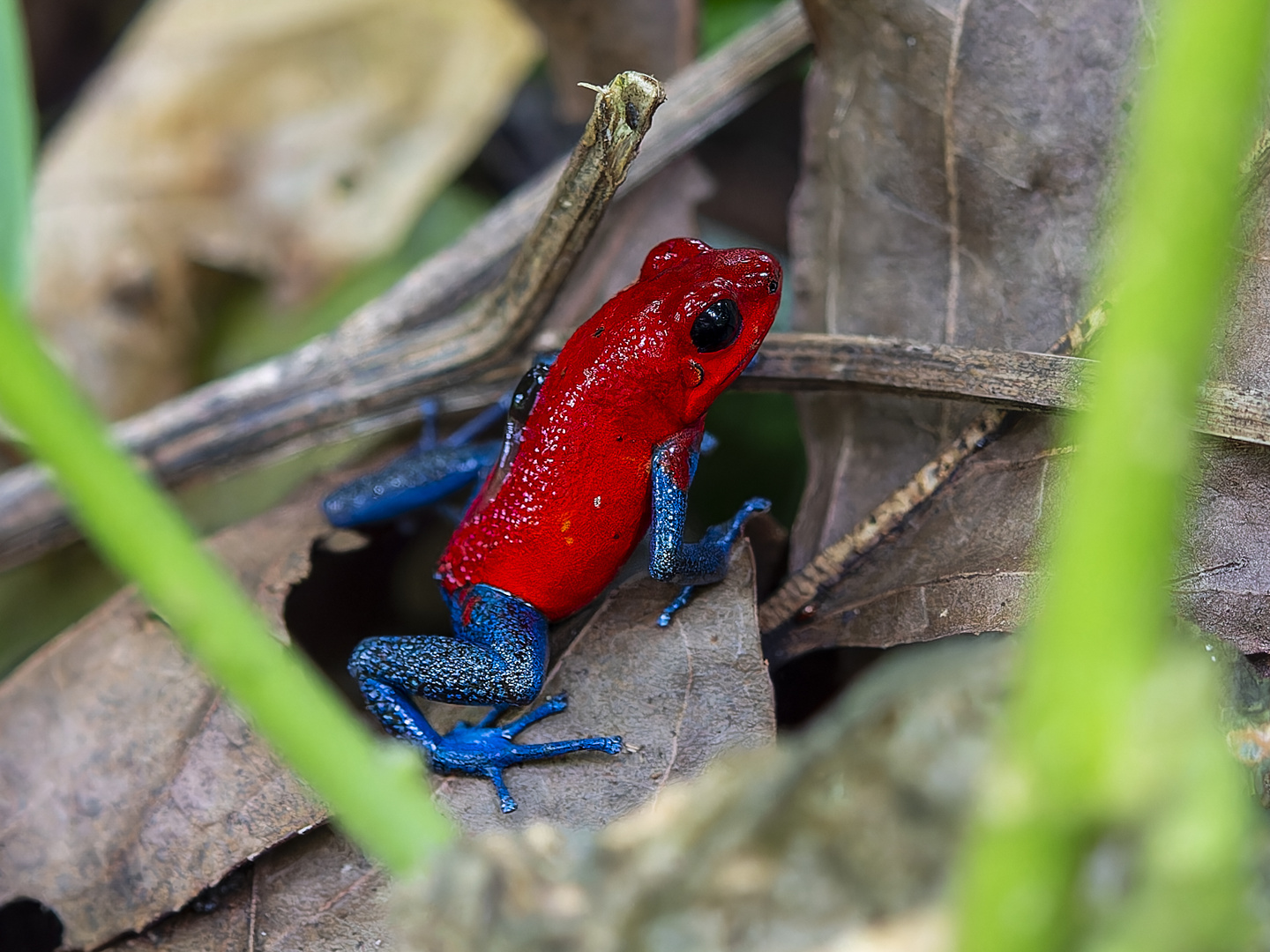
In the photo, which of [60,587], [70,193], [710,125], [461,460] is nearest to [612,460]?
[461,460]

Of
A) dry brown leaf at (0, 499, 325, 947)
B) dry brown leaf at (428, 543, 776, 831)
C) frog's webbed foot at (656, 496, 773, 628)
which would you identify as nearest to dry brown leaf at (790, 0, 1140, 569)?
frog's webbed foot at (656, 496, 773, 628)

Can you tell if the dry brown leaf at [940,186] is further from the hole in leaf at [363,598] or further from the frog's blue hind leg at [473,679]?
the hole in leaf at [363,598]

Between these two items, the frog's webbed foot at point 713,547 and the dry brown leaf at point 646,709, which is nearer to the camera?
the dry brown leaf at point 646,709

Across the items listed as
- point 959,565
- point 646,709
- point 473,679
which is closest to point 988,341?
point 959,565

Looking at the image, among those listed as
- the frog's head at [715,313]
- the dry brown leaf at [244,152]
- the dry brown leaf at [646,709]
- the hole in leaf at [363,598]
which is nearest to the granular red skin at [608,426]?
the frog's head at [715,313]

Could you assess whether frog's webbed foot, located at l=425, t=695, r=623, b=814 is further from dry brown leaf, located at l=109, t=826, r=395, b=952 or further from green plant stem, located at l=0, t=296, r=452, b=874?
green plant stem, located at l=0, t=296, r=452, b=874
